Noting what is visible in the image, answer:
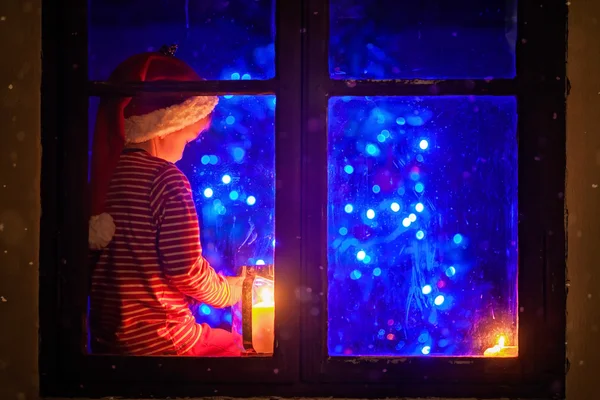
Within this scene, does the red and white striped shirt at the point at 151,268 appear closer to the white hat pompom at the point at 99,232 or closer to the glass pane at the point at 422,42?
the white hat pompom at the point at 99,232

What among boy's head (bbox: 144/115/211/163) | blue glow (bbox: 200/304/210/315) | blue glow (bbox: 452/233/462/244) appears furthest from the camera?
blue glow (bbox: 452/233/462/244)

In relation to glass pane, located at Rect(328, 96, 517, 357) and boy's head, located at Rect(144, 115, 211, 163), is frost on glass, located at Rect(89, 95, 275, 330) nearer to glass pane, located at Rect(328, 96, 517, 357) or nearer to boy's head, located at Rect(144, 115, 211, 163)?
boy's head, located at Rect(144, 115, 211, 163)

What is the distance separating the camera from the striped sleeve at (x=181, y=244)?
1.82m

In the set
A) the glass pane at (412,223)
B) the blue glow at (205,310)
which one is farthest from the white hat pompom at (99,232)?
the glass pane at (412,223)

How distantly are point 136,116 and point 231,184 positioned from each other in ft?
1.60

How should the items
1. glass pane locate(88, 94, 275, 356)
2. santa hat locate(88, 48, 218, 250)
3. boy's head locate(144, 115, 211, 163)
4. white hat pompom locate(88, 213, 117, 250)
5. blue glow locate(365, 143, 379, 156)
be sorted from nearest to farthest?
white hat pompom locate(88, 213, 117, 250)
glass pane locate(88, 94, 275, 356)
santa hat locate(88, 48, 218, 250)
boy's head locate(144, 115, 211, 163)
blue glow locate(365, 143, 379, 156)

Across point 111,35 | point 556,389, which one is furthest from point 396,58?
point 556,389

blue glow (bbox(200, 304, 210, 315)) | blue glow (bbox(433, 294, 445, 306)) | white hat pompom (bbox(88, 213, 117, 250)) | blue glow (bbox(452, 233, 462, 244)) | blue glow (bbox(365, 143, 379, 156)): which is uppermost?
blue glow (bbox(365, 143, 379, 156))

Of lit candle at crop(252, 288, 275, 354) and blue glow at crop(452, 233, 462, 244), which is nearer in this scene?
lit candle at crop(252, 288, 275, 354)

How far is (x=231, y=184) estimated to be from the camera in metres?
2.21

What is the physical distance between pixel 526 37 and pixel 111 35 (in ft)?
5.09

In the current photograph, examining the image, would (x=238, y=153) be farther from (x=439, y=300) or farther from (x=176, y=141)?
(x=439, y=300)

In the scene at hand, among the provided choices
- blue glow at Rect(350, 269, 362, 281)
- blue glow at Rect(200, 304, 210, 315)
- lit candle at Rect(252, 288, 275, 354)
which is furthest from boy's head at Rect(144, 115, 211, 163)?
blue glow at Rect(350, 269, 362, 281)

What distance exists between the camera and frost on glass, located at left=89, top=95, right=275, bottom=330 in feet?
7.22
